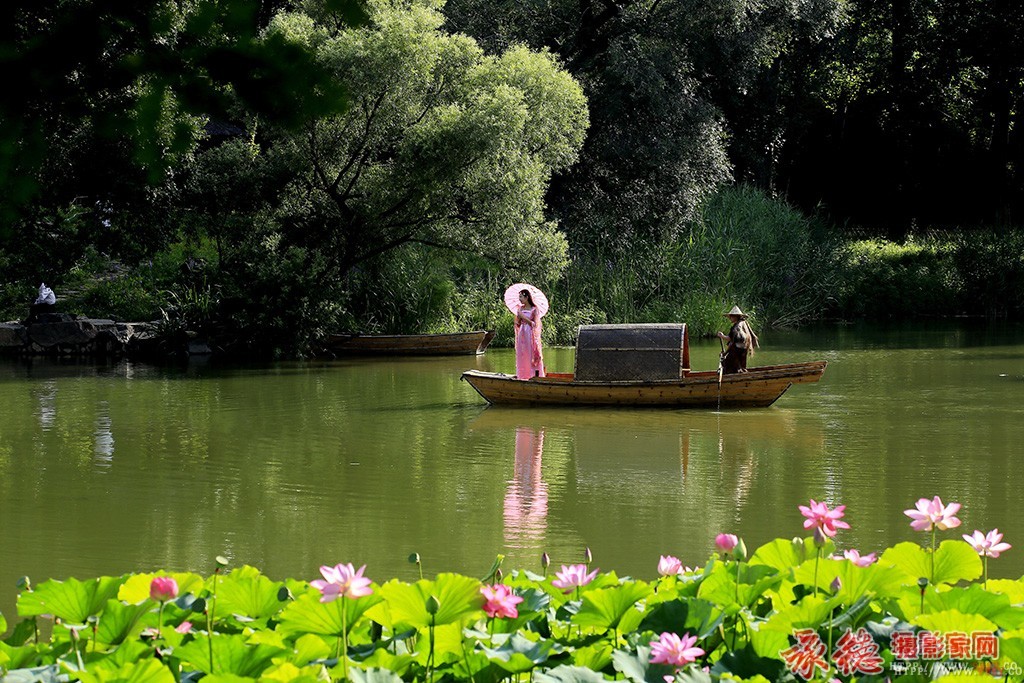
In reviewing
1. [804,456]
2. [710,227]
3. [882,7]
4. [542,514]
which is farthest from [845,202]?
[542,514]

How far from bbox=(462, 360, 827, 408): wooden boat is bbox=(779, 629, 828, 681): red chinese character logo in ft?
38.7

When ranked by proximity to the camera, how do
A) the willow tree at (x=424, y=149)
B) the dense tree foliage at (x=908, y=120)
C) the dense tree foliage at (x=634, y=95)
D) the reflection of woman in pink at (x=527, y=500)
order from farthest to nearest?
the dense tree foliage at (x=908, y=120) → the dense tree foliage at (x=634, y=95) → the willow tree at (x=424, y=149) → the reflection of woman in pink at (x=527, y=500)

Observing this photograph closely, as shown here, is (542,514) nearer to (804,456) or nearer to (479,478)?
(479,478)

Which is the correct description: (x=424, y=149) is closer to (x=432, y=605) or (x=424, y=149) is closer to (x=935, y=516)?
(x=935, y=516)

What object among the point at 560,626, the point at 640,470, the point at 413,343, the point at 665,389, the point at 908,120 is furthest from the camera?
the point at 908,120

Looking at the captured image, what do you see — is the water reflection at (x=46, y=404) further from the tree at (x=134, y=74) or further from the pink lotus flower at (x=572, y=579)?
the pink lotus flower at (x=572, y=579)

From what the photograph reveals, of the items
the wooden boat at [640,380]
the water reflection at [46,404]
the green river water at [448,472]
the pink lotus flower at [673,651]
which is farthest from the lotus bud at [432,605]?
the wooden boat at [640,380]

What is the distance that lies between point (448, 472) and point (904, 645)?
8.15 meters

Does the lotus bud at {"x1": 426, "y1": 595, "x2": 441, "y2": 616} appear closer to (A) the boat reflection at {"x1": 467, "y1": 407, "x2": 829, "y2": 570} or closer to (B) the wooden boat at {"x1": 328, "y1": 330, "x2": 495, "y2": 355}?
(A) the boat reflection at {"x1": 467, "y1": 407, "x2": 829, "y2": 570}

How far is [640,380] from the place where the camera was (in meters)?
15.0

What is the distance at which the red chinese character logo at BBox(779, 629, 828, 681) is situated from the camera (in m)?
3.00

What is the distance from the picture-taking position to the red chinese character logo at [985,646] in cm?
294

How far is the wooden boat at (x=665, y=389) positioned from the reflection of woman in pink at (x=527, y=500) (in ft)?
7.37

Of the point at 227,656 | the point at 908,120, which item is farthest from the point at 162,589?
the point at 908,120
